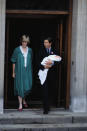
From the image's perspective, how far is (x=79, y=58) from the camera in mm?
11141

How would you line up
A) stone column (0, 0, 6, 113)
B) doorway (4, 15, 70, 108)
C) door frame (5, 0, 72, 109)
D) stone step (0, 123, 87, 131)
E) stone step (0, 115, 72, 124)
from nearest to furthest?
stone step (0, 123, 87, 131), stone step (0, 115, 72, 124), stone column (0, 0, 6, 113), door frame (5, 0, 72, 109), doorway (4, 15, 70, 108)

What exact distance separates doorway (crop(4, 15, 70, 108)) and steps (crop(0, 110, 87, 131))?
1120 millimetres

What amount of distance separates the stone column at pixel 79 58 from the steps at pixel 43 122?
41cm

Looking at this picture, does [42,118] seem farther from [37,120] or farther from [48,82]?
[48,82]

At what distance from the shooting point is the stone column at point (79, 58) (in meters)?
11.1

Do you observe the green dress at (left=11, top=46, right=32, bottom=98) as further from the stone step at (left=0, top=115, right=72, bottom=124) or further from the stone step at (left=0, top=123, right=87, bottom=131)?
the stone step at (left=0, top=123, right=87, bottom=131)

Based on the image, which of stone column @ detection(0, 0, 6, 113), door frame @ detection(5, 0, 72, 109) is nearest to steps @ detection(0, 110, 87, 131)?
stone column @ detection(0, 0, 6, 113)

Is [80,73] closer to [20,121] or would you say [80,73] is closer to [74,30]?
[74,30]

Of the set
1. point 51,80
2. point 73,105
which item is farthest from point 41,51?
point 73,105

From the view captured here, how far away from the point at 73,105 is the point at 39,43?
206cm

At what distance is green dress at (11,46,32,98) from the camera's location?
37.4ft

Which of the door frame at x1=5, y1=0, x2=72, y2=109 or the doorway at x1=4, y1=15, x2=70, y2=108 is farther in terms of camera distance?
the doorway at x1=4, y1=15, x2=70, y2=108

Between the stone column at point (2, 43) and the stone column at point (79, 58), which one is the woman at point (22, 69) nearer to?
the stone column at point (2, 43)

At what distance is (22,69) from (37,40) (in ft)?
4.18
